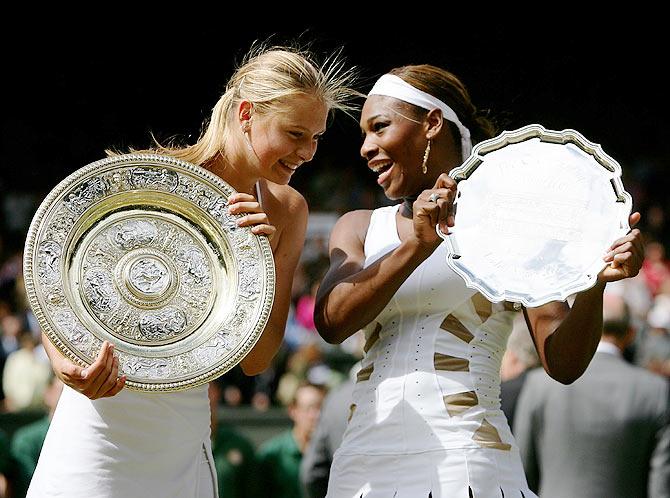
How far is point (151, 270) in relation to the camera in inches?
117

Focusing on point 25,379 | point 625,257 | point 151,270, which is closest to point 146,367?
point 151,270

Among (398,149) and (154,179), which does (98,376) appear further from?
(398,149)

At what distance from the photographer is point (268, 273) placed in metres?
2.98

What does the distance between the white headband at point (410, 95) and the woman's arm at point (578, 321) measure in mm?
559

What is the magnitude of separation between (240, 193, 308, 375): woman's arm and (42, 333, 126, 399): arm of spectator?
394 millimetres

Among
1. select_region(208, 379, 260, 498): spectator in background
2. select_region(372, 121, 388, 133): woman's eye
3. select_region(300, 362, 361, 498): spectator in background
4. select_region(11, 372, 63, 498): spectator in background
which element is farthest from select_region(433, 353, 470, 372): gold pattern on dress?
select_region(208, 379, 260, 498): spectator in background

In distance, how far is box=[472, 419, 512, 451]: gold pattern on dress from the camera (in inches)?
118

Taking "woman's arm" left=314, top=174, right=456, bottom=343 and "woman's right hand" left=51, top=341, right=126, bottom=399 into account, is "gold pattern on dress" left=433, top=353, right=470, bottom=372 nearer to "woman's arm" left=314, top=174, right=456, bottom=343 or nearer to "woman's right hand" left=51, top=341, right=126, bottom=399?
"woman's arm" left=314, top=174, right=456, bottom=343

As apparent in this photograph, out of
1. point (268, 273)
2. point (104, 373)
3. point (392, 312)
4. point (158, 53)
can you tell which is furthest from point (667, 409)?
point (158, 53)

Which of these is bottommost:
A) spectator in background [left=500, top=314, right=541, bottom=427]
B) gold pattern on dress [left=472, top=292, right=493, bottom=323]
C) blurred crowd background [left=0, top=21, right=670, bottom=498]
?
gold pattern on dress [left=472, top=292, right=493, bottom=323]

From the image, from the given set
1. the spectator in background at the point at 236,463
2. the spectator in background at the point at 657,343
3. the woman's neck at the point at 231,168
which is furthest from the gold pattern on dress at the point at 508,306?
the spectator in background at the point at 657,343

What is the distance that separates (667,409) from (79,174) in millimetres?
2779

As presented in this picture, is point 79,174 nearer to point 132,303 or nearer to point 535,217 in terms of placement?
point 132,303

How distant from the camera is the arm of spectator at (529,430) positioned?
4883 mm
